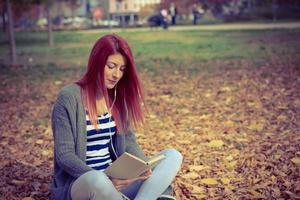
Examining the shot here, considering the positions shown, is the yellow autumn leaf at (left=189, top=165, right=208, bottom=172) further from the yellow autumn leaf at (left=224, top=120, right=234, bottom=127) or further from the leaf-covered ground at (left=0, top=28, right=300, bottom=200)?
the yellow autumn leaf at (left=224, top=120, right=234, bottom=127)

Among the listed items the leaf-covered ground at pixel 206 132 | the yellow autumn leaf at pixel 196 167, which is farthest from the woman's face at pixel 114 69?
the yellow autumn leaf at pixel 196 167

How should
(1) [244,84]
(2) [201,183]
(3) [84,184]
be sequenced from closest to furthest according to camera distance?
(3) [84,184] < (2) [201,183] < (1) [244,84]

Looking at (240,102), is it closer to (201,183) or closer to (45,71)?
(201,183)

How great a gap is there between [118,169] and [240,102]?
185 inches

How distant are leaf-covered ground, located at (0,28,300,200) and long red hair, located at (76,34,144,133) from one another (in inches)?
37.7

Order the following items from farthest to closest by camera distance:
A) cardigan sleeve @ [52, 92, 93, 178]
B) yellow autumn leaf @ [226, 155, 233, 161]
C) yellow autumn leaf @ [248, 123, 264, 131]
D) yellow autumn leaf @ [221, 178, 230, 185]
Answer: yellow autumn leaf @ [248, 123, 264, 131] → yellow autumn leaf @ [226, 155, 233, 161] → yellow autumn leaf @ [221, 178, 230, 185] → cardigan sleeve @ [52, 92, 93, 178]

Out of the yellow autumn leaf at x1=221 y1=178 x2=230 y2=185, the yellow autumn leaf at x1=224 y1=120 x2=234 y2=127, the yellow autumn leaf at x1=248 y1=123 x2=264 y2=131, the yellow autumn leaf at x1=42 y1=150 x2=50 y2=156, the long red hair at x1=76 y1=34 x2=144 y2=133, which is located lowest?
the yellow autumn leaf at x1=42 y1=150 x2=50 y2=156

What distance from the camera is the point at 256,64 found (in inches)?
463

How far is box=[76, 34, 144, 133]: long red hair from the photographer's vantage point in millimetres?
2982

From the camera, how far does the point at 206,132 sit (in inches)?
227

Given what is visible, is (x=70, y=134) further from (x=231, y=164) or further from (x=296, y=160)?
(x=296, y=160)

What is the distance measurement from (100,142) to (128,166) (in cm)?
42

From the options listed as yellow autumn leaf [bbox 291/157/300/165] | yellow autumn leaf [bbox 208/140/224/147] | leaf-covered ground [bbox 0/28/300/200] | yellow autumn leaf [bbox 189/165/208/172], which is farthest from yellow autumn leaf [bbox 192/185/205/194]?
yellow autumn leaf [bbox 208/140/224/147]


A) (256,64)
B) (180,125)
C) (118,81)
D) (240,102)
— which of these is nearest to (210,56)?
(256,64)
